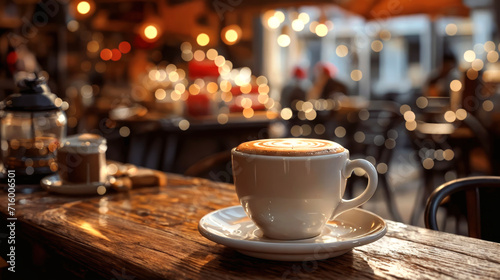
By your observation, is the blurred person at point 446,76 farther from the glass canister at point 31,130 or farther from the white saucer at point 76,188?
the white saucer at point 76,188

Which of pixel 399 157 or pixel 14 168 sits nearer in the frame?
pixel 14 168

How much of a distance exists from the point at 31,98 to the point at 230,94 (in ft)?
7.84

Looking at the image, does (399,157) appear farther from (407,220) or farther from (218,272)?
(218,272)

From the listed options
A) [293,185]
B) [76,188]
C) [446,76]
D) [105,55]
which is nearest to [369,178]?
[293,185]

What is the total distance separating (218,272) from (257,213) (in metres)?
0.12

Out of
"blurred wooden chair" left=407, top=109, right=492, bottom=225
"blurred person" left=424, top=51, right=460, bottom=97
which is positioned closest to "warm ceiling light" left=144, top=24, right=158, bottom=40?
"blurred wooden chair" left=407, top=109, right=492, bottom=225

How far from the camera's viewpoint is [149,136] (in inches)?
123

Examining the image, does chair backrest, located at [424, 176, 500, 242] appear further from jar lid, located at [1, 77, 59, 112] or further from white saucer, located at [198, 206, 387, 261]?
jar lid, located at [1, 77, 59, 112]

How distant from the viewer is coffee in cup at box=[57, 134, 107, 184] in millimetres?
1270

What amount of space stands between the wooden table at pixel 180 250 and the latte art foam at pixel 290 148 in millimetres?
153

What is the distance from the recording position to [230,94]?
370 cm

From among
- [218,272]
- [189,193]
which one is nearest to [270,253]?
[218,272]

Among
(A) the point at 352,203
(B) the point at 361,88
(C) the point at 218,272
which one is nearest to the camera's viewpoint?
(C) the point at 218,272

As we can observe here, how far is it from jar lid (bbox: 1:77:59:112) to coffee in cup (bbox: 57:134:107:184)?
0.13 metres
